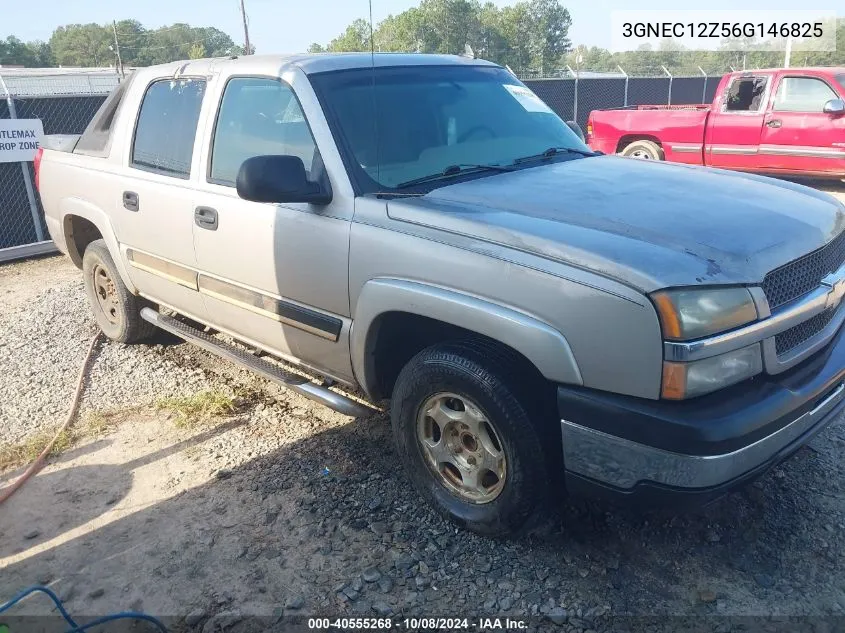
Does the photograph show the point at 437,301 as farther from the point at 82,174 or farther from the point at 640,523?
the point at 82,174

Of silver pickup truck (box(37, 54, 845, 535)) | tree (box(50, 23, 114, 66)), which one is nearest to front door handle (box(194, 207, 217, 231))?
silver pickup truck (box(37, 54, 845, 535))

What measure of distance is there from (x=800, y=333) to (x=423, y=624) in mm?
1738

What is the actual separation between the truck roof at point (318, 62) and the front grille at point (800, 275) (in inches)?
84.6

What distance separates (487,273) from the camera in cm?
264

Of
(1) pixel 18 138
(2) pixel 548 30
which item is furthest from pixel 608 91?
(2) pixel 548 30

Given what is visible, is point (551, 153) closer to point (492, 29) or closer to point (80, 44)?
point (492, 29)

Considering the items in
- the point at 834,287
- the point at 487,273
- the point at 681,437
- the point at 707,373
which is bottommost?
the point at 681,437

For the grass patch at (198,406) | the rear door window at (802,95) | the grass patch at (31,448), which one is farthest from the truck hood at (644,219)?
the rear door window at (802,95)

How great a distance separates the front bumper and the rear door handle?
312 cm

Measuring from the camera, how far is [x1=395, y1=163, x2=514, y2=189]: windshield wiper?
3.31 metres

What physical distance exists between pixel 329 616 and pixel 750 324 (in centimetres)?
181

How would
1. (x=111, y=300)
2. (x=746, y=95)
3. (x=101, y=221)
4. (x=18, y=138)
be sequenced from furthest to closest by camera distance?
(x=746, y=95) < (x=18, y=138) < (x=111, y=300) < (x=101, y=221)

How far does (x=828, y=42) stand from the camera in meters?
27.0

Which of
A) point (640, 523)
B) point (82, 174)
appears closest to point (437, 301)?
point (640, 523)
